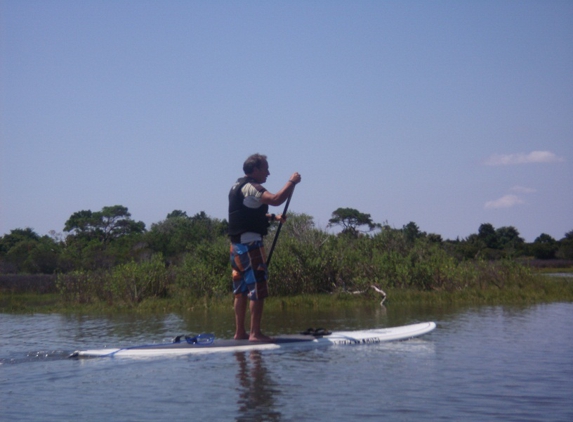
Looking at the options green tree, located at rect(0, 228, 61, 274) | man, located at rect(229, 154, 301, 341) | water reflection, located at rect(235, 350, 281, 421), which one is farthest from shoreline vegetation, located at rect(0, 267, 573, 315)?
green tree, located at rect(0, 228, 61, 274)

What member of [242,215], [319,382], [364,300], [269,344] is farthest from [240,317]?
[364,300]

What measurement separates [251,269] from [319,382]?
90.2 inches

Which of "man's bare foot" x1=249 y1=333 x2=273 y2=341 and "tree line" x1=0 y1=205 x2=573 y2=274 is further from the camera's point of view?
"tree line" x1=0 y1=205 x2=573 y2=274

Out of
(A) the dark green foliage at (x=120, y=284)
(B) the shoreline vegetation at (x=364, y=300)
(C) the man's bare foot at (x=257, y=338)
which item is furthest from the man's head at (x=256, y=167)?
(A) the dark green foliage at (x=120, y=284)

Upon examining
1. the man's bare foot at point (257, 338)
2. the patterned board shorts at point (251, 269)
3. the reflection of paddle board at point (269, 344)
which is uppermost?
the patterned board shorts at point (251, 269)

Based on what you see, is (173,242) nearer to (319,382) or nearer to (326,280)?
(326,280)

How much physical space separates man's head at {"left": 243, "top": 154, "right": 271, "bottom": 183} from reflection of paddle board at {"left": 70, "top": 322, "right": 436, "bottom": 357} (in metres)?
1.87

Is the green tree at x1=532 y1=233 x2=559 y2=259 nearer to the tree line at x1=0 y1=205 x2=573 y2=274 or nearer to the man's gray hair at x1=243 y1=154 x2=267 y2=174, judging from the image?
the tree line at x1=0 y1=205 x2=573 y2=274

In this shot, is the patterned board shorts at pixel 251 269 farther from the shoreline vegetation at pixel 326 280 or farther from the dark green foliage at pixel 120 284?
the dark green foliage at pixel 120 284

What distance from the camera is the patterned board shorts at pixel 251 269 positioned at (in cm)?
725

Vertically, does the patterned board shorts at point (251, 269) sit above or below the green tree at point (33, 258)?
below

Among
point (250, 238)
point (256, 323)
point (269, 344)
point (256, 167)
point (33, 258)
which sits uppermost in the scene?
point (33, 258)

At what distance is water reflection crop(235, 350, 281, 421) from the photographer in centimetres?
428

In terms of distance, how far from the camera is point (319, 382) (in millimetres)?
5215
